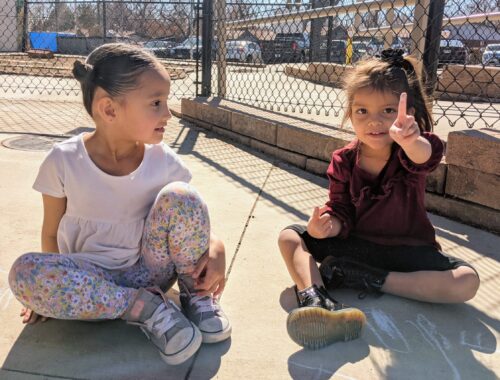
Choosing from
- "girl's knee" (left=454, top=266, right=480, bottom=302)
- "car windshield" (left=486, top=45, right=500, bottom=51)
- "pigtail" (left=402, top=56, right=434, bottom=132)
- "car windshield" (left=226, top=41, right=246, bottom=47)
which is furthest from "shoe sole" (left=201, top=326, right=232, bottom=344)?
"car windshield" (left=486, top=45, right=500, bottom=51)

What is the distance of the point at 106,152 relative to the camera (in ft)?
6.02

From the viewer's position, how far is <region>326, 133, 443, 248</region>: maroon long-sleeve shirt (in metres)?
2.11

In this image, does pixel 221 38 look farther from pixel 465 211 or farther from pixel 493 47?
pixel 493 47

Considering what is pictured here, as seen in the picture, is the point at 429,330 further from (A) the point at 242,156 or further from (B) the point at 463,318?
(A) the point at 242,156

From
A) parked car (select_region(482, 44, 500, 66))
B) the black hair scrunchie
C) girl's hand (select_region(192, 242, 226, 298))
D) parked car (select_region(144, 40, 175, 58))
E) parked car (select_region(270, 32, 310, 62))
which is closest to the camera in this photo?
girl's hand (select_region(192, 242, 226, 298))

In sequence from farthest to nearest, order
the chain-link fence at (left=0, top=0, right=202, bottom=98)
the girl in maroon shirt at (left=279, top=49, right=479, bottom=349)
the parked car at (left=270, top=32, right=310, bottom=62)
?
the parked car at (left=270, top=32, right=310, bottom=62)
the chain-link fence at (left=0, top=0, right=202, bottom=98)
the girl in maroon shirt at (left=279, top=49, right=479, bottom=349)

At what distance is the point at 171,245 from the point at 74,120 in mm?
4184

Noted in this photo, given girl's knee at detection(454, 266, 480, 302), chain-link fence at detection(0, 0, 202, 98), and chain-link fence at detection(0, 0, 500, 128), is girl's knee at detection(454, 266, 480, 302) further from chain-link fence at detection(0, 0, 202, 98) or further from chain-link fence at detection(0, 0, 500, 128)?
chain-link fence at detection(0, 0, 202, 98)

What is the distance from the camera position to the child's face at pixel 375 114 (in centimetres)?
202

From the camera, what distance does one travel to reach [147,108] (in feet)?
5.71

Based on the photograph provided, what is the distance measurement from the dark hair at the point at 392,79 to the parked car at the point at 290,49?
340 inches

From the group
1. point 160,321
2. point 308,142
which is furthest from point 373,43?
point 160,321

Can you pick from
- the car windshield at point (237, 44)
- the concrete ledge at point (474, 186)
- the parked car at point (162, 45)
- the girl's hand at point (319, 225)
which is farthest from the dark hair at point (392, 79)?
the parked car at point (162, 45)

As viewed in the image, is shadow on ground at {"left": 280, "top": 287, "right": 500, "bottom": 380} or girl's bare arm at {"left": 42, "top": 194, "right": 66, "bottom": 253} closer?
shadow on ground at {"left": 280, "top": 287, "right": 500, "bottom": 380}
